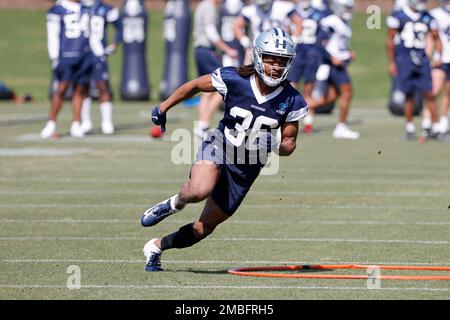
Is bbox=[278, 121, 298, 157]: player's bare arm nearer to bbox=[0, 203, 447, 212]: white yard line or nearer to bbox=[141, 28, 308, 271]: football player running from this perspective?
bbox=[141, 28, 308, 271]: football player running

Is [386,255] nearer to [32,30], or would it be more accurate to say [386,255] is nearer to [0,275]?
[0,275]

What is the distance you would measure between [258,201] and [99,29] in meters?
7.34

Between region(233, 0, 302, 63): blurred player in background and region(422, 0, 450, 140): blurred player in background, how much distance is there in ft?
6.55

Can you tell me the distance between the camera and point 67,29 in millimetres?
16844

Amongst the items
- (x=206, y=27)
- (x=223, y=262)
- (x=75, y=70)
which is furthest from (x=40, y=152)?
(x=223, y=262)

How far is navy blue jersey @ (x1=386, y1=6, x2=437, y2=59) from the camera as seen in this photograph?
16.6 metres

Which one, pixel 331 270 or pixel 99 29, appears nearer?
pixel 331 270

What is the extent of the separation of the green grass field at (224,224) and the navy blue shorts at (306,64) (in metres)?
0.94

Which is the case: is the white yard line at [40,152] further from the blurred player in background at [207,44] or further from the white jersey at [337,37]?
the white jersey at [337,37]

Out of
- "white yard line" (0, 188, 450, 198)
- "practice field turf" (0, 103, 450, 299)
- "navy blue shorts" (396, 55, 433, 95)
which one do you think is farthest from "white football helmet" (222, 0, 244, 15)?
"white yard line" (0, 188, 450, 198)

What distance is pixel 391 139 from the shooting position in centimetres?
1708

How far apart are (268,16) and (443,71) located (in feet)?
8.84

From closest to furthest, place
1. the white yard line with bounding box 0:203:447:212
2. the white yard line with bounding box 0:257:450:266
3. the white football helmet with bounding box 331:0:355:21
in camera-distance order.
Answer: the white yard line with bounding box 0:257:450:266, the white yard line with bounding box 0:203:447:212, the white football helmet with bounding box 331:0:355:21
